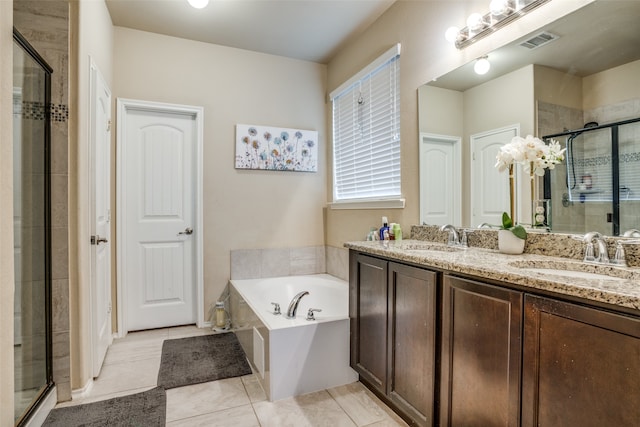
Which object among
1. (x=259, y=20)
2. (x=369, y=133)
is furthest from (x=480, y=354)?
(x=259, y=20)

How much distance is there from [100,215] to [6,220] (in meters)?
1.25

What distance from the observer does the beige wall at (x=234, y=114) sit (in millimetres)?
3117

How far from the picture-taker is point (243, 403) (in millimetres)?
2029

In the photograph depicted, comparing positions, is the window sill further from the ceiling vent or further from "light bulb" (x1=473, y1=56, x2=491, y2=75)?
the ceiling vent

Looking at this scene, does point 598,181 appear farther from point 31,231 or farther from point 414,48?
→ point 31,231

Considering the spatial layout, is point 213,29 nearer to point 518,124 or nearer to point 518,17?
point 518,17

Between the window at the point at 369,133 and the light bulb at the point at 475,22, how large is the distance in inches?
27.3

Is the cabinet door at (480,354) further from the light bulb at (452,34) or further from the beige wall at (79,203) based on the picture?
the beige wall at (79,203)

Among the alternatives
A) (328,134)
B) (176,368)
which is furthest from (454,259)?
(328,134)

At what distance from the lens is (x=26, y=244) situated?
1.86m

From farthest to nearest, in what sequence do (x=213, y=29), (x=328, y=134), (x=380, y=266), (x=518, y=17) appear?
(x=328, y=134)
(x=213, y=29)
(x=380, y=266)
(x=518, y=17)

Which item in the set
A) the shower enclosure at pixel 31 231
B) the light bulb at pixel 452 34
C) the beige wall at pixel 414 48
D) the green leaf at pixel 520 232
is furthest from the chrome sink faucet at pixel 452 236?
the shower enclosure at pixel 31 231

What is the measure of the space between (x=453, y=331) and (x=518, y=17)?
1.57m

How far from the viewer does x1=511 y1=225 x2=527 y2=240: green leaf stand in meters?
1.67
